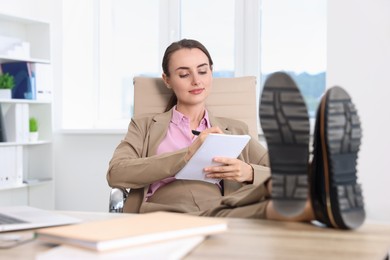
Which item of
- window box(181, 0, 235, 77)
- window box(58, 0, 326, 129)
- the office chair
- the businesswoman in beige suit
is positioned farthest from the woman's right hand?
window box(181, 0, 235, 77)

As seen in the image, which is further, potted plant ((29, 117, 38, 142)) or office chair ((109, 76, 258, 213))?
potted plant ((29, 117, 38, 142))

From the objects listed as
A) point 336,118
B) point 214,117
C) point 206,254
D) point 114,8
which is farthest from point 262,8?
point 206,254

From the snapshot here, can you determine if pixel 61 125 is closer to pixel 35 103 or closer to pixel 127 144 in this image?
pixel 35 103

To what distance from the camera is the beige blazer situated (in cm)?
191

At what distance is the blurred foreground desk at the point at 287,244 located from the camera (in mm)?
970

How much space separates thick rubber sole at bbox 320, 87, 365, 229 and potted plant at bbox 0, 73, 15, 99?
2.96 meters

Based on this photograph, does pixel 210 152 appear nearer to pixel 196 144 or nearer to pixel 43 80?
pixel 196 144

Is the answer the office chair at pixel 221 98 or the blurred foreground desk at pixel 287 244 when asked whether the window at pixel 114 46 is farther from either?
the blurred foreground desk at pixel 287 244

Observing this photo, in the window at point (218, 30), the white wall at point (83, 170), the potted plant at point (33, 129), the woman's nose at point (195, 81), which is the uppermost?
the window at point (218, 30)

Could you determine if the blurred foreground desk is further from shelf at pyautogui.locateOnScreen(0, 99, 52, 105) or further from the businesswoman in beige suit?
shelf at pyautogui.locateOnScreen(0, 99, 52, 105)

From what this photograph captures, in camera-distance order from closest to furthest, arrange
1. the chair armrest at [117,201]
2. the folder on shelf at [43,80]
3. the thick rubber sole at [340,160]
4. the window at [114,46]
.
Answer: the thick rubber sole at [340,160] → the chair armrest at [117,201] → the folder on shelf at [43,80] → the window at [114,46]

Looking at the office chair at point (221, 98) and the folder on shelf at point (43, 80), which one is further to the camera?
the folder on shelf at point (43, 80)

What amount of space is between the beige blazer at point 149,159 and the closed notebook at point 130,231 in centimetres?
76

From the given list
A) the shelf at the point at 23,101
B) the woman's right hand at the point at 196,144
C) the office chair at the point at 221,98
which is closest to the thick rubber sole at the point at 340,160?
the woman's right hand at the point at 196,144
